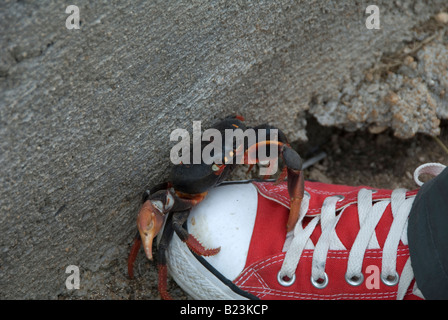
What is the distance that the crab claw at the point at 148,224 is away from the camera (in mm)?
1418

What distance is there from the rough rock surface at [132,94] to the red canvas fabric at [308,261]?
0.35m

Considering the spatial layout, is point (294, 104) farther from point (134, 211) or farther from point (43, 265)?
point (43, 265)

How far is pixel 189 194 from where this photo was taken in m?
1.55

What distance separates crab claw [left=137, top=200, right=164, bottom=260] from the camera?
142 cm

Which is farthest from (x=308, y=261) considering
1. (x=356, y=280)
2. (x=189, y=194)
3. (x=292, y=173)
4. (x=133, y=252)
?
(x=133, y=252)

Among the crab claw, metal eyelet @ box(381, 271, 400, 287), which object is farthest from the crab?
metal eyelet @ box(381, 271, 400, 287)

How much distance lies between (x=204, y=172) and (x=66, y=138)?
0.42m

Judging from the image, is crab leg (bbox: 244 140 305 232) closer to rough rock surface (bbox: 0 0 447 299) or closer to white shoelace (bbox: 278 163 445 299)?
white shoelace (bbox: 278 163 445 299)

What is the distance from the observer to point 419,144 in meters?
2.20

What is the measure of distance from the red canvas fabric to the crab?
74 millimetres

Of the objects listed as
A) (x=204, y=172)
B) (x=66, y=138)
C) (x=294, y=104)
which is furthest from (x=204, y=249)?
(x=294, y=104)

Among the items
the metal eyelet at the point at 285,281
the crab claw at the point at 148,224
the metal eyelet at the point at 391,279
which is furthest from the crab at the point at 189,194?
the metal eyelet at the point at 391,279

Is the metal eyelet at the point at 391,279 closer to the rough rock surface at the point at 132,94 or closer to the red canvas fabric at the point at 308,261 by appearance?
the red canvas fabric at the point at 308,261
